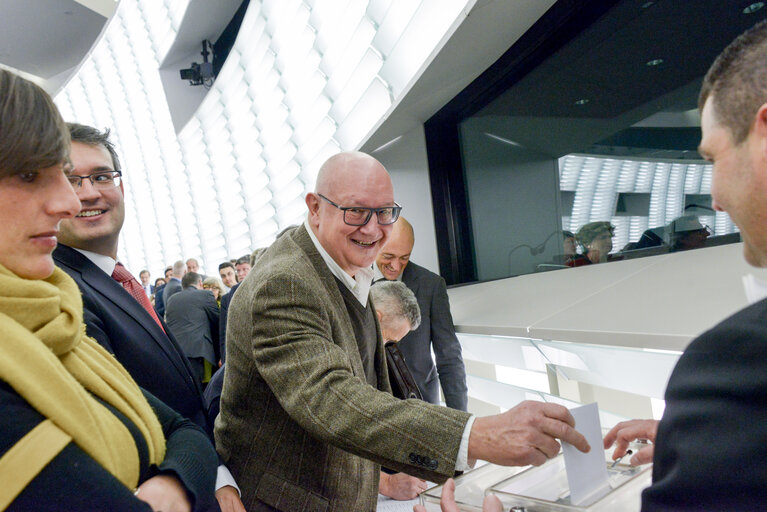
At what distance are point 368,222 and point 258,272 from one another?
1.44 ft

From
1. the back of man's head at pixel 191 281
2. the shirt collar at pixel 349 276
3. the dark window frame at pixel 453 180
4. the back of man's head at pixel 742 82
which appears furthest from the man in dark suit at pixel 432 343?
the back of man's head at pixel 191 281

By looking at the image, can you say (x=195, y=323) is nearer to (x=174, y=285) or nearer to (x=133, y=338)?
(x=133, y=338)

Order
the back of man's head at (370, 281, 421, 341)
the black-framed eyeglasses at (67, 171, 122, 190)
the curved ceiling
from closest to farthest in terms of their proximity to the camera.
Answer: the black-framed eyeglasses at (67, 171, 122, 190) → the back of man's head at (370, 281, 421, 341) → the curved ceiling

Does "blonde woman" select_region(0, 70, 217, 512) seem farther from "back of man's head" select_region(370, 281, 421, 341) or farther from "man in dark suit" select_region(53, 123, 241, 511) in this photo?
"back of man's head" select_region(370, 281, 421, 341)

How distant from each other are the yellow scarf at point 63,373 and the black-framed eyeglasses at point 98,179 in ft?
3.70

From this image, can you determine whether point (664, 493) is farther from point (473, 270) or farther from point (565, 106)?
point (473, 270)

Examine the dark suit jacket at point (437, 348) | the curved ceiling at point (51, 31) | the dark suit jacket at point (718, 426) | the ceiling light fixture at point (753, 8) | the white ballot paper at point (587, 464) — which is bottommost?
the dark suit jacket at point (437, 348)

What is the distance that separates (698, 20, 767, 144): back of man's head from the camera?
0.90m

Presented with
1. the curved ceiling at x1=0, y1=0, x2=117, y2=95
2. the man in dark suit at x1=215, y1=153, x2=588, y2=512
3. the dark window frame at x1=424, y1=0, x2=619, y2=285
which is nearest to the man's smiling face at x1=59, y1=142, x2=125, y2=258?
the man in dark suit at x1=215, y1=153, x2=588, y2=512

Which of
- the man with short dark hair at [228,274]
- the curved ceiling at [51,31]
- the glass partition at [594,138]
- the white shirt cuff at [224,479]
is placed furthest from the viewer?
the curved ceiling at [51,31]

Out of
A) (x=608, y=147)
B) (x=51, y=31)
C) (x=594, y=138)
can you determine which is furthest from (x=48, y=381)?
(x=51, y=31)

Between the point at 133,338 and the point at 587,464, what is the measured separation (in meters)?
1.35

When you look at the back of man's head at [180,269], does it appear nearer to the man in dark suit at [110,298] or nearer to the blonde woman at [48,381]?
the man in dark suit at [110,298]

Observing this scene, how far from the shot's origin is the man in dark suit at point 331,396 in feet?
4.14
